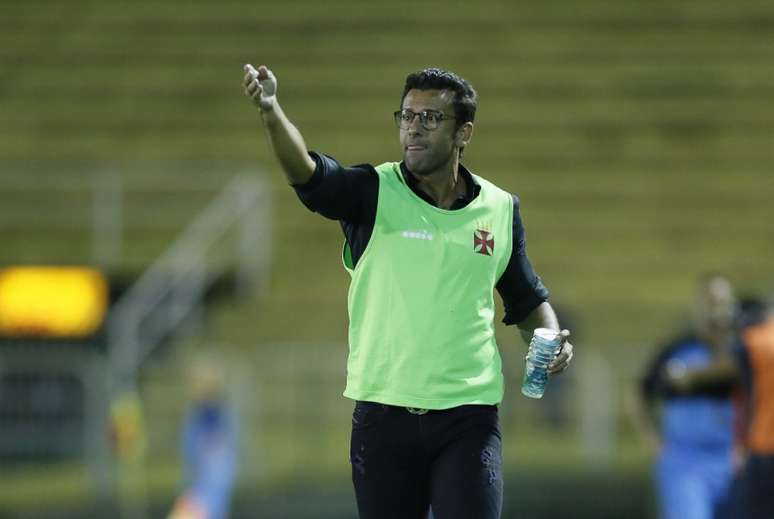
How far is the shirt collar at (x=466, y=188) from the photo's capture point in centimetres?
534

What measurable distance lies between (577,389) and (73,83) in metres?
7.43

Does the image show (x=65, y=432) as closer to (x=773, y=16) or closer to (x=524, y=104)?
(x=524, y=104)

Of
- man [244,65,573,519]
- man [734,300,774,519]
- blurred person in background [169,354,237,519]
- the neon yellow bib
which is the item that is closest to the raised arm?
man [244,65,573,519]

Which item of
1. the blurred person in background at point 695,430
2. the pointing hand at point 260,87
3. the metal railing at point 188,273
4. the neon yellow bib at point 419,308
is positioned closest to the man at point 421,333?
the neon yellow bib at point 419,308

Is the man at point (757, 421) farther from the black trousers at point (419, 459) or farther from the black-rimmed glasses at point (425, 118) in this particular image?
the black-rimmed glasses at point (425, 118)

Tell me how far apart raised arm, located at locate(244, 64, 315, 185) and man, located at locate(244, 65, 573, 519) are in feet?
0.76

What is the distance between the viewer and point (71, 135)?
1827 cm

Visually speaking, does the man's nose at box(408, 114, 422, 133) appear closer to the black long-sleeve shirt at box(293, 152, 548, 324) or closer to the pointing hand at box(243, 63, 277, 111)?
the black long-sleeve shirt at box(293, 152, 548, 324)

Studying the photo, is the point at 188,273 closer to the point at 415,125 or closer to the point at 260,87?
the point at 415,125

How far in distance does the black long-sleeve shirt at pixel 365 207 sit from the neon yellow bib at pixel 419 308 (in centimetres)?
4

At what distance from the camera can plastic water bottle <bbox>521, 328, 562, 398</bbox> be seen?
5.23 metres

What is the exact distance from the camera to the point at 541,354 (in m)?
5.24

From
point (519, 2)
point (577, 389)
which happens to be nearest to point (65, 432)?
point (577, 389)

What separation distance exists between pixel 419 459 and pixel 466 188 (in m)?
0.94
